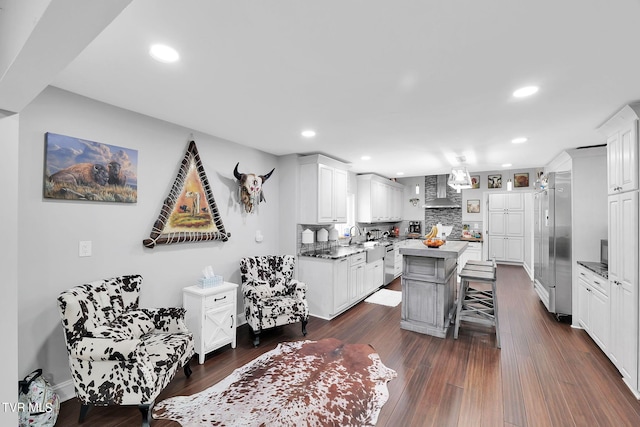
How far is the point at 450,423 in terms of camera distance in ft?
6.63

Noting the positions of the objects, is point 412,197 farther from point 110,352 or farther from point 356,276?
point 110,352

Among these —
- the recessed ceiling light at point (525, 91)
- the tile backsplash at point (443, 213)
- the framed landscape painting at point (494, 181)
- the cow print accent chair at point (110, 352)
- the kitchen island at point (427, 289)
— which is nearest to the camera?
the cow print accent chair at point (110, 352)

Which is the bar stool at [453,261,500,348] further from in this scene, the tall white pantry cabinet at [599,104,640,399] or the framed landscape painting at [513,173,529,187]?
the framed landscape painting at [513,173,529,187]

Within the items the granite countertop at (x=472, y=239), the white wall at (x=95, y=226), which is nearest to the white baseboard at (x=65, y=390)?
the white wall at (x=95, y=226)

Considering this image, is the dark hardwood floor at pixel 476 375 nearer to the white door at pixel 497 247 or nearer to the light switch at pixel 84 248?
the light switch at pixel 84 248

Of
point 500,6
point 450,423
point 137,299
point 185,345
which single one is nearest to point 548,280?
point 450,423

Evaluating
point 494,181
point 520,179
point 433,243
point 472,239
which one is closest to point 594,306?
point 433,243

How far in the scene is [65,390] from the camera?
7.45 ft

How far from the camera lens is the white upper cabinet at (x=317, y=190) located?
4.35 meters

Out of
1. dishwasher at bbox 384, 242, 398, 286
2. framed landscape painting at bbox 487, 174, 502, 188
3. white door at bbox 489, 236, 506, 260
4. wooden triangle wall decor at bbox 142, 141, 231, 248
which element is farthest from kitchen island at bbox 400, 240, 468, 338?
white door at bbox 489, 236, 506, 260

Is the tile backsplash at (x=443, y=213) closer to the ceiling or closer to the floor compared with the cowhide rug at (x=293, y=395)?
closer to the ceiling

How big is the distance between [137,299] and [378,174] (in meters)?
5.51

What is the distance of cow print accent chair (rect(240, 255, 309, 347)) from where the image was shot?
3.25m

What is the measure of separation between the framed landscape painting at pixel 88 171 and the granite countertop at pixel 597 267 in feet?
16.2
